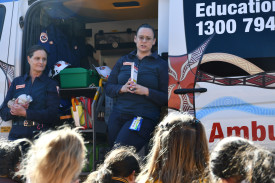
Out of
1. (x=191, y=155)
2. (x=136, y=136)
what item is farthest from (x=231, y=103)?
(x=191, y=155)

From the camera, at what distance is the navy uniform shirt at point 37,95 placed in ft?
13.8

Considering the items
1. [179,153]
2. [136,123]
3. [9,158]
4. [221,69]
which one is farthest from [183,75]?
[9,158]

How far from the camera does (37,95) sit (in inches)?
168

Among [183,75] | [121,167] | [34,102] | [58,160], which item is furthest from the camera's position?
[34,102]

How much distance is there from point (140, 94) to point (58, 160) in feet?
6.24

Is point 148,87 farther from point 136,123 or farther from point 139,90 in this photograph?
point 136,123

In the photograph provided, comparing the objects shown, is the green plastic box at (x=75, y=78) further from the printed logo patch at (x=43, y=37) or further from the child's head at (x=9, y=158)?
the child's head at (x=9, y=158)

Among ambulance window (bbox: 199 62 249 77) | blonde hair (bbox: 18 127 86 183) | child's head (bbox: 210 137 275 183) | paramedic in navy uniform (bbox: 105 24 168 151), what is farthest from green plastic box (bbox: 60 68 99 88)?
child's head (bbox: 210 137 275 183)

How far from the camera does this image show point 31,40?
15.1 feet

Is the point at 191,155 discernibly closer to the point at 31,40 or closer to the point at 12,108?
the point at 12,108

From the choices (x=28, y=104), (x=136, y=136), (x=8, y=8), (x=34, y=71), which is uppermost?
(x=8, y=8)

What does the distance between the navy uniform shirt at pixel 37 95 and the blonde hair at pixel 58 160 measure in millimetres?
2204

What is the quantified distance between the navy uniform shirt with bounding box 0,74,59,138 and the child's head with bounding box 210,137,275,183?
2548 millimetres

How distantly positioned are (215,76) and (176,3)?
2.35ft
